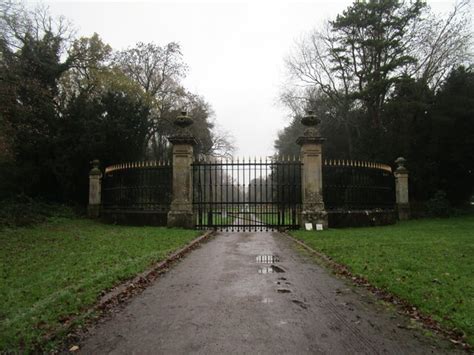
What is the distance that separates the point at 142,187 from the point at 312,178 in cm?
676

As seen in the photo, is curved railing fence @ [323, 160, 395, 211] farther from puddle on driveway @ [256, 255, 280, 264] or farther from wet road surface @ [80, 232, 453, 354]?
wet road surface @ [80, 232, 453, 354]

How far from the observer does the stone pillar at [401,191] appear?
18141mm

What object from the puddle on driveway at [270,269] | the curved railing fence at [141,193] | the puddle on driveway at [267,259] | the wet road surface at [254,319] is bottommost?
the wet road surface at [254,319]

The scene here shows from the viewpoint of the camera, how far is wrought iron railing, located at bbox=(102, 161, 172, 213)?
14.5m

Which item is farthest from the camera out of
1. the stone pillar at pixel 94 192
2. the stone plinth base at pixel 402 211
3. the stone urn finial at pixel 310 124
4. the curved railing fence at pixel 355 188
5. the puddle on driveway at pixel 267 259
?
the stone plinth base at pixel 402 211

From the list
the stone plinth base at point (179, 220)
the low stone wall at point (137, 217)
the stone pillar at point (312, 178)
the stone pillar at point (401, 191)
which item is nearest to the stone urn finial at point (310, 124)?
the stone pillar at point (312, 178)

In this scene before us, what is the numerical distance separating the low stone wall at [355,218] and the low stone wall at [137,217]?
6.40 m

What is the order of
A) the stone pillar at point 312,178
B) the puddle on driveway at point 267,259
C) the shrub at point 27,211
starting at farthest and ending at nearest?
the stone pillar at point 312,178 → the shrub at point 27,211 → the puddle on driveway at point 267,259

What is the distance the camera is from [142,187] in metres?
14.7

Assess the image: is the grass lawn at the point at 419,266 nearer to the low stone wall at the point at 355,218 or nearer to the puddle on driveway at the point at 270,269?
the puddle on driveway at the point at 270,269

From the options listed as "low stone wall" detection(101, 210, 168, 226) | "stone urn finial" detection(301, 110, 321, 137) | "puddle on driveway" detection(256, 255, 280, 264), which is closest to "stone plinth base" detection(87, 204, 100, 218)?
"low stone wall" detection(101, 210, 168, 226)

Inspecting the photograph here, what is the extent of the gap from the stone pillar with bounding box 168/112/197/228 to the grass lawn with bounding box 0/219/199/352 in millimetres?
1577

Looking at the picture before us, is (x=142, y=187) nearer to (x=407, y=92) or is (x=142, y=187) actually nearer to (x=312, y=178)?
(x=312, y=178)

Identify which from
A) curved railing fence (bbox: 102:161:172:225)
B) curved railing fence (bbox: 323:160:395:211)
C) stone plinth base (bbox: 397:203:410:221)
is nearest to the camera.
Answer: curved railing fence (bbox: 102:161:172:225)
